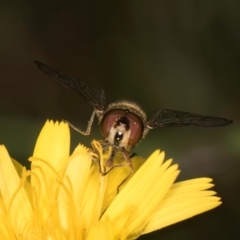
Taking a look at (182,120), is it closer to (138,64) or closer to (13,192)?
(13,192)

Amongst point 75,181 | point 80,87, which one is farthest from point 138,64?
point 75,181

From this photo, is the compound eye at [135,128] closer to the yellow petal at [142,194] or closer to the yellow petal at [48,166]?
the yellow petal at [142,194]

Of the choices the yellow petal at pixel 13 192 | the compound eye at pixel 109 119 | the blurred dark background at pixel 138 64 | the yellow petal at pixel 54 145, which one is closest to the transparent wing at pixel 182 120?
the compound eye at pixel 109 119

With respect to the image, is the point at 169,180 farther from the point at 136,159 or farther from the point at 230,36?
the point at 230,36

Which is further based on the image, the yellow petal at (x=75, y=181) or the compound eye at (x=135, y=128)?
the yellow petal at (x=75, y=181)

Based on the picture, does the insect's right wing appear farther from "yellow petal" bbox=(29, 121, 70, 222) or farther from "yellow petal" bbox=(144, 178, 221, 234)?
"yellow petal" bbox=(144, 178, 221, 234)

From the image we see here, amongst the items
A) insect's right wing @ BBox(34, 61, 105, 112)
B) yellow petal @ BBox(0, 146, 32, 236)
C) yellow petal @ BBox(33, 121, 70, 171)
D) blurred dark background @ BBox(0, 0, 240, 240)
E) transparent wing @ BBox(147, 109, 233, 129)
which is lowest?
yellow petal @ BBox(0, 146, 32, 236)

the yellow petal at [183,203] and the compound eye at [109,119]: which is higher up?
the compound eye at [109,119]

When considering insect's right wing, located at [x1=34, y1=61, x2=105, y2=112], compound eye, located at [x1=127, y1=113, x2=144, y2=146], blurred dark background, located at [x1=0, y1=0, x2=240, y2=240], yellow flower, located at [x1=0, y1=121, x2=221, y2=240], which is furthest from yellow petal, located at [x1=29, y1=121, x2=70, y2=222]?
blurred dark background, located at [x1=0, y1=0, x2=240, y2=240]
